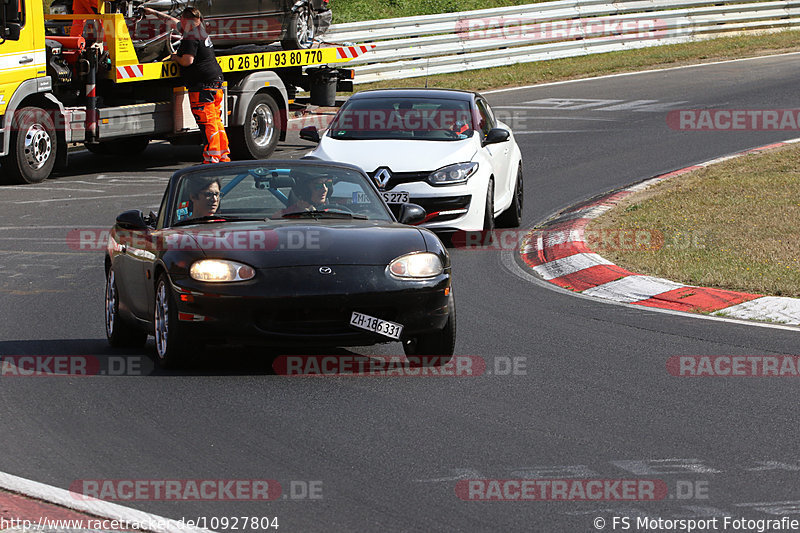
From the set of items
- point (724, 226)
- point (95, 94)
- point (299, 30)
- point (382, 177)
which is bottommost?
point (724, 226)

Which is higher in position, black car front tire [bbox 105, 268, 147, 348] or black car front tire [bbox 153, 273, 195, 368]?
black car front tire [bbox 153, 273, 195, 368]

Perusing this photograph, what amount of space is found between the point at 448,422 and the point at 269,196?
8.35 ft

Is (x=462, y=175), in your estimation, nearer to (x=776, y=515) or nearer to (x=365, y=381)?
(x=365, y=381)

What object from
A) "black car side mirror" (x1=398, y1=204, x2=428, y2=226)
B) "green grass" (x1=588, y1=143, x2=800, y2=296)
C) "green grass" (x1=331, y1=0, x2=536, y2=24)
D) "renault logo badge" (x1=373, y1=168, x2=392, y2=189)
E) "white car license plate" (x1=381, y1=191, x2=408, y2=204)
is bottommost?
"green grass" (x1=588, y1=143, x2=800, y2=296)

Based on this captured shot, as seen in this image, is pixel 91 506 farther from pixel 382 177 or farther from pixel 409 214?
pixel 382 177

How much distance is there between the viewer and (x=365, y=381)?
24.7 ft

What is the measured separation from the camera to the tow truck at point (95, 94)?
16953 millimetres

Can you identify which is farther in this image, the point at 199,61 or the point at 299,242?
the point at 199,61

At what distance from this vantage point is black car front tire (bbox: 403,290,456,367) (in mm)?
7930

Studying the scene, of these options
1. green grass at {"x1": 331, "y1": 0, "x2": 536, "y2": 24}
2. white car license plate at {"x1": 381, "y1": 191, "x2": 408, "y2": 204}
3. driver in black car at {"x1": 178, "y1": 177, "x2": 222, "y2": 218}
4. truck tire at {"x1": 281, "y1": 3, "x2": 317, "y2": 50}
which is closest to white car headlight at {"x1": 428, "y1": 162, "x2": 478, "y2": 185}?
white car license plate at {"x1": 381, "y1": 191, "x2": 408, "y2": 204}

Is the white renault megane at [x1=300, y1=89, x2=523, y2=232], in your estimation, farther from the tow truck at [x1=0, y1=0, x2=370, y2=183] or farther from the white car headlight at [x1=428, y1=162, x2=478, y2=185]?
the tow truck at [x1=0, y1=0, x2=370, y2=183]

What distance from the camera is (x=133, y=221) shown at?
27.2ft

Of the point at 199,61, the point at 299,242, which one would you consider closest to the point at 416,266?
the point at 299,242

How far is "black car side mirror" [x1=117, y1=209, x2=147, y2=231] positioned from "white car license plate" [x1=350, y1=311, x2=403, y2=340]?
5.46 ft
